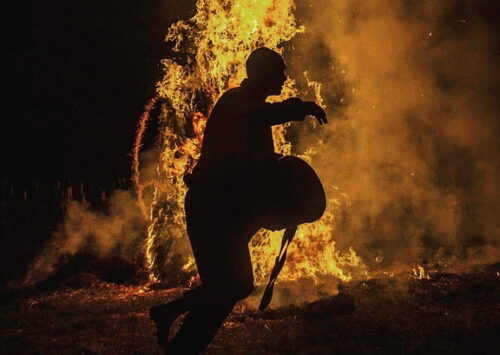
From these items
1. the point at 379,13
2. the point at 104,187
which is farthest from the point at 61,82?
the point at 379,13

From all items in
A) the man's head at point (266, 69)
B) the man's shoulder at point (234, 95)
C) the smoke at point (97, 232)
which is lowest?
the smoke at point (97, 232)

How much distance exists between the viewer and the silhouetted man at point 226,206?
8.85 ft

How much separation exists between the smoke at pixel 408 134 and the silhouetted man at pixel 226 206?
688 cm

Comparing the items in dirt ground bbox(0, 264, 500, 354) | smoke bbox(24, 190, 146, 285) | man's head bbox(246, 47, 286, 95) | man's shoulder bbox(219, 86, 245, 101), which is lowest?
dirt ground bbox(0, 264, 500, 354)

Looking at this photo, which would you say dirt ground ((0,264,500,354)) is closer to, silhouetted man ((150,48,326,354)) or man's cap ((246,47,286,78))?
silhouetted man ((150,48,326,354))

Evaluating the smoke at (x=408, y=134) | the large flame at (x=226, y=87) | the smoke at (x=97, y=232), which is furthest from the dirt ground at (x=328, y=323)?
the smoke at (x=408, y=134)

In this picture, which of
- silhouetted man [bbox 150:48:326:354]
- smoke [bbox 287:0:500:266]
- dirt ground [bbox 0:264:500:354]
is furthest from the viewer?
smoke [bbox 287:0:500:266]

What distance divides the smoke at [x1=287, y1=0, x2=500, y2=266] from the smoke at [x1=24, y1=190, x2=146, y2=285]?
3.69 meters

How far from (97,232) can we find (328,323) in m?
6.06

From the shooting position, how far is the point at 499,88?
9.45 m

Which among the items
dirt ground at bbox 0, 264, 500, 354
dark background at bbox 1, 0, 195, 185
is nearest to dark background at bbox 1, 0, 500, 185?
dark background at bbox 1, 0, 195, 185

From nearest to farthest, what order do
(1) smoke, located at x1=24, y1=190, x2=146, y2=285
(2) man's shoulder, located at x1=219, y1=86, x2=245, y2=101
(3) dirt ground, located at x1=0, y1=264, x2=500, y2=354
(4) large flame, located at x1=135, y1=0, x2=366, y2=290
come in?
1. (2) man's shoulder, located at x1=219, y1=86, x2=245, y2=101
2. (3) dirt ground, located at x1=0, y1=264, x2=500, y2=354
3. (4) large flame, located at x1=135, y1=0, x2=366, y2=290
4. (1) smoke, located at x1=24, y1=190, x2=146, y2=285

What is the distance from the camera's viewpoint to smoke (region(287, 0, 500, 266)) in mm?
9617

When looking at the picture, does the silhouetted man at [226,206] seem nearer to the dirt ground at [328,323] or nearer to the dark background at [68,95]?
the dirt ground at [328,323]
